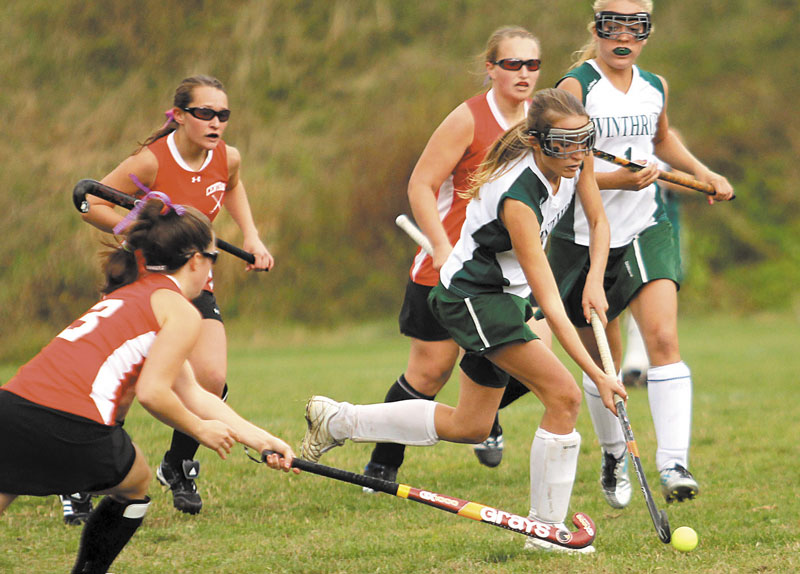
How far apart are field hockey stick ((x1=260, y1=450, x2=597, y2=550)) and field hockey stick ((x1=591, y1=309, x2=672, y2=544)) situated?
0.79ft

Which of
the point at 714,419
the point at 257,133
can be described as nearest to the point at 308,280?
the point at 257,133

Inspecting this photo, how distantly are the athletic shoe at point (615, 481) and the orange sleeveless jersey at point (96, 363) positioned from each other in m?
2.31

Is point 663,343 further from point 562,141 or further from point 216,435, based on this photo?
point 216,435

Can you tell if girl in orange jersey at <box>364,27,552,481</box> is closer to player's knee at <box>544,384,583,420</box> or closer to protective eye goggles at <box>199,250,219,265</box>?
player's knee at <box>544,384,583,420</box>

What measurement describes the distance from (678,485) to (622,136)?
151cm

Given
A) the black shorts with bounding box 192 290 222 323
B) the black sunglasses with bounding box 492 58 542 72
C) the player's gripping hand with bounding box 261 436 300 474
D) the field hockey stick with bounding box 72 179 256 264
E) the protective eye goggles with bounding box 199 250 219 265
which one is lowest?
the player's gripping hand with bounding box 261 436 300 474

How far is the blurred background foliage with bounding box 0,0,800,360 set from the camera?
16391 millimetres

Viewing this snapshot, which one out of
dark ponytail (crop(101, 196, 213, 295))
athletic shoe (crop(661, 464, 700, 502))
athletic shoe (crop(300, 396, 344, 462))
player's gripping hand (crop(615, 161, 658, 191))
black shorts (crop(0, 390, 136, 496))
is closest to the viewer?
black shorts (crop(0, 390, 136, 496))

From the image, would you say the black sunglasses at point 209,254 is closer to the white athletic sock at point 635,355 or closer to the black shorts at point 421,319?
the black shorts at point 421,319

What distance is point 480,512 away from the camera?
3.76 metres

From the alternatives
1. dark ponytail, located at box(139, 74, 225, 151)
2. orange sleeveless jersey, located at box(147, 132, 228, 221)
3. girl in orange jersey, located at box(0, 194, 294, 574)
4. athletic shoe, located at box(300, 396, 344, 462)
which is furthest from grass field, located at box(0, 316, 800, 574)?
dark ponytail, located at box(139, 74, 225, 151)

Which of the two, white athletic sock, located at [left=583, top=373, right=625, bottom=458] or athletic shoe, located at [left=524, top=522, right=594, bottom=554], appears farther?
white athletic sock, located at [left=583, top=373, right=625, bottom=458]

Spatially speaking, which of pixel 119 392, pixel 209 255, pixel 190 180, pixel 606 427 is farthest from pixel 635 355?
pixel 119 392

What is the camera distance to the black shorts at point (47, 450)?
3285 mm
